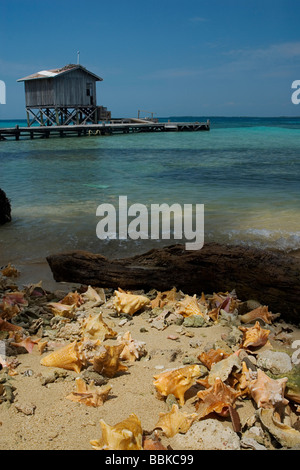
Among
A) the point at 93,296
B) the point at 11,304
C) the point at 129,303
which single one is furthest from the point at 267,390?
the point at 11,304

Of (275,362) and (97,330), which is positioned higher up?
(275,362)

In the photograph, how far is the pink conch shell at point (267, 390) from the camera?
7.72 feet

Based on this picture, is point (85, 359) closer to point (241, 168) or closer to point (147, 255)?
point (147, 255)

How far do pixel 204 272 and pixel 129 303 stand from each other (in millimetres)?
919

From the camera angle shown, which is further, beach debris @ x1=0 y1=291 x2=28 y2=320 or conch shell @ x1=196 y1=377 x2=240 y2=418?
beach debris @ x1=0 y1=291 x2=28 y2=320

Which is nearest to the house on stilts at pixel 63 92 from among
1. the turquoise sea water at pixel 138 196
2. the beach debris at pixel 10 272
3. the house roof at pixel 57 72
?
the house roof at pixel 57 72

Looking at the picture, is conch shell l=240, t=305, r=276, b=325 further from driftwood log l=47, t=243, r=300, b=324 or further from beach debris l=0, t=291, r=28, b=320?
beach debris l=0, t=291, r=28, b=320

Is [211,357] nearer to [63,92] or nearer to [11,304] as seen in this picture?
[11,304]

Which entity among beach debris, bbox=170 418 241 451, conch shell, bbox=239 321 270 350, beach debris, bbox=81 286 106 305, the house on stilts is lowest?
beach debris, bbox=81 286 106 305

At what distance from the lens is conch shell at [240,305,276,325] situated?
3672 mm

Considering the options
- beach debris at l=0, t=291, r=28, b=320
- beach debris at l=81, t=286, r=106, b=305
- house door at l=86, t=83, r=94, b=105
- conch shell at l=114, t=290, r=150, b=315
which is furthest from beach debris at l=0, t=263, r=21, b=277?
house door at l=86, t=83, r=94, b=105

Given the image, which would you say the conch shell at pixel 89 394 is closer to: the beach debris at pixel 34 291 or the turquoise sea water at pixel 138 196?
the beach debris at pixel 34 291

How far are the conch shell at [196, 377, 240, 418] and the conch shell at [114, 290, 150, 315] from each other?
5.27 ft

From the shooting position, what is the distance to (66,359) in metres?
2.84
